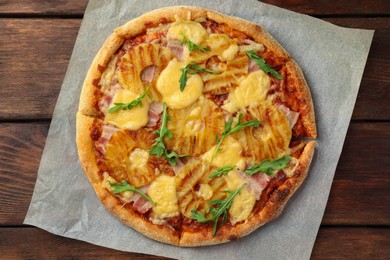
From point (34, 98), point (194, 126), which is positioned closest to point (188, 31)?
point (194, 126)

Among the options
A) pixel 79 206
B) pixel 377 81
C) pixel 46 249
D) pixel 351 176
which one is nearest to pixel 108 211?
pixel 79 206

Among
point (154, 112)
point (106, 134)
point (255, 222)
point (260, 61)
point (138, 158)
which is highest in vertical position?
point (260, 61)

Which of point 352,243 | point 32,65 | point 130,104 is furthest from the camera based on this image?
point 352,243

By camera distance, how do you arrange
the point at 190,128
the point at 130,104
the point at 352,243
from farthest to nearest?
1. the point at 352,243
2. the point at 190,128
3. the point at 130,104

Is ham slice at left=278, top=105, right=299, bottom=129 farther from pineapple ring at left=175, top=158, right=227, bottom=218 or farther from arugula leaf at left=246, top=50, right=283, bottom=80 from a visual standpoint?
Answer: pineapple ring at left=175, top=158, right=227, bottom=218

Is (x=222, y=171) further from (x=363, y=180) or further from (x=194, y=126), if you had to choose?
(x=363, y=180)

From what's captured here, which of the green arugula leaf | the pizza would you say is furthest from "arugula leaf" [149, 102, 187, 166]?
the green arugula leaf
